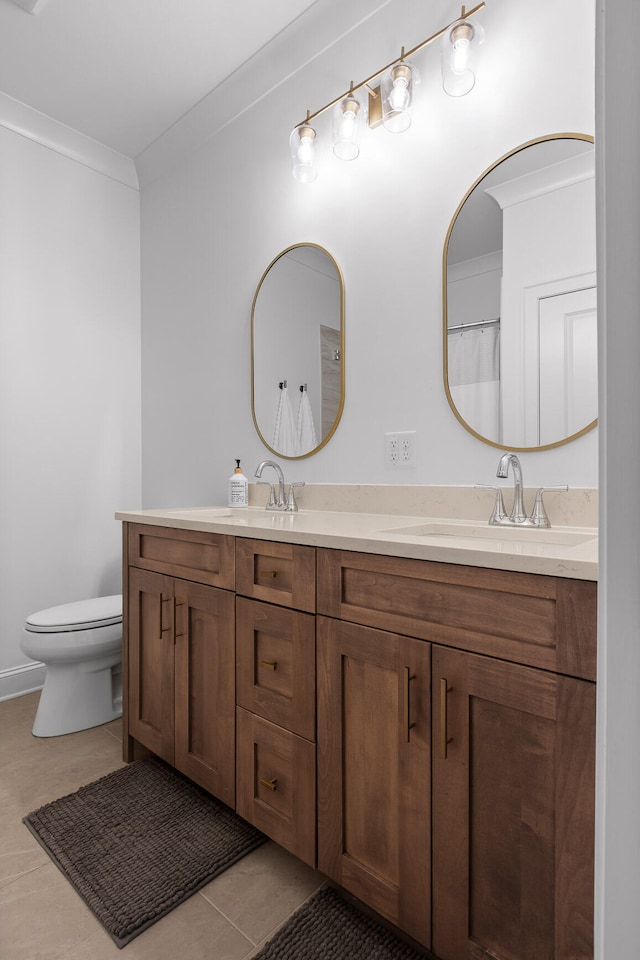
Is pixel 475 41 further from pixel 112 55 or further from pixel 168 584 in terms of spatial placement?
pixel 168 584

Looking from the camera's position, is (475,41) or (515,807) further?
(475,41)

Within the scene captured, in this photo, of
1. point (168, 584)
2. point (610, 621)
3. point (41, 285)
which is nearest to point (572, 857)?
point (610, 621)

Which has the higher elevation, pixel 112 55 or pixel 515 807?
pixel 112 55

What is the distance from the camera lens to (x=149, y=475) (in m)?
2.88

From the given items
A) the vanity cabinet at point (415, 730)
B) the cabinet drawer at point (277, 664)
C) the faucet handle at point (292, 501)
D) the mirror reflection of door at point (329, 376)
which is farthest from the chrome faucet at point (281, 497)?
the cabinet drawer at point (277, 664)

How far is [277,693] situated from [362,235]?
4.93 feet

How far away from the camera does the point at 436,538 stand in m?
1.15

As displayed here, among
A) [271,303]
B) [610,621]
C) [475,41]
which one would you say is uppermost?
[475,41]

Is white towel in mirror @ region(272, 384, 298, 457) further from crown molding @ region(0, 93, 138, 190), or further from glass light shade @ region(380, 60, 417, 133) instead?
crown molding @ region(0, 93, 138, 190)

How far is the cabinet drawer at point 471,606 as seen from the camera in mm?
851

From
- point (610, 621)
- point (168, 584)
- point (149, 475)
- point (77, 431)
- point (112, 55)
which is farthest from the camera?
point (149, 475)

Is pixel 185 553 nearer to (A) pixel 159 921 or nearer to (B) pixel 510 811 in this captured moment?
(A) pixel 159 921

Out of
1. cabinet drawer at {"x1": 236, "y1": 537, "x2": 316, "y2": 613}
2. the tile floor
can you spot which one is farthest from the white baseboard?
cabinet drawer at {"x1": 236, "y1": 537, "x2": 316, "y2": 613}

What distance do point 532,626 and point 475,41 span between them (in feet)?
5.23
